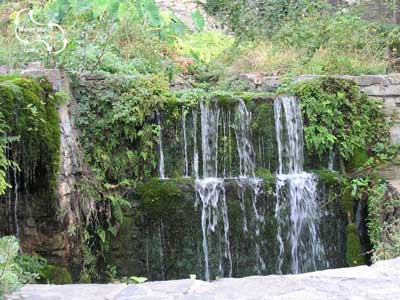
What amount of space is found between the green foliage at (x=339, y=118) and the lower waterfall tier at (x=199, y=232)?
1187 millimetres

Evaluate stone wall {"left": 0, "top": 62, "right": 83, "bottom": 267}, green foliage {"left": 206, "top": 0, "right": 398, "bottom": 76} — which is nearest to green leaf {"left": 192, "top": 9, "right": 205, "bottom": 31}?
stone wall {"left": 0, "top": 62, "right": 83, "bottom": 267}

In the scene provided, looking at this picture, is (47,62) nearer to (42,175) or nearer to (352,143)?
(42,175)

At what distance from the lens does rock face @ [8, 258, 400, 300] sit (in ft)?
9.49

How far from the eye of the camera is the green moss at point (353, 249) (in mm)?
7207

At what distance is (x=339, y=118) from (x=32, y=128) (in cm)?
440

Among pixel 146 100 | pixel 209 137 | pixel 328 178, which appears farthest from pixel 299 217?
pixel 146 100

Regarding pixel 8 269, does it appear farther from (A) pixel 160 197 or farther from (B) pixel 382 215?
(B) pixel 382 215

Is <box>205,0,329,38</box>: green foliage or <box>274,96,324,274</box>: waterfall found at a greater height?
<box>205,0,329,38</box>: green foliage

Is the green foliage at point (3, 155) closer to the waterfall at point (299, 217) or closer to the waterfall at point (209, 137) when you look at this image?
the waterfall at point (209, 137)

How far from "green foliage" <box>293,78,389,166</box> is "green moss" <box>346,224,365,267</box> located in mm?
1151

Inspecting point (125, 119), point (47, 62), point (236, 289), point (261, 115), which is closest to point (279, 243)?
point (261, 115)

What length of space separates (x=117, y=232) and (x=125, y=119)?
144cm

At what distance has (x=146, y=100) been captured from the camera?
23.8 ft

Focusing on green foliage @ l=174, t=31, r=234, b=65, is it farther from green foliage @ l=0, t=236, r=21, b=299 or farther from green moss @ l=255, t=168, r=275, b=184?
green foliage @ l=0, t=236, r=21, b=299
